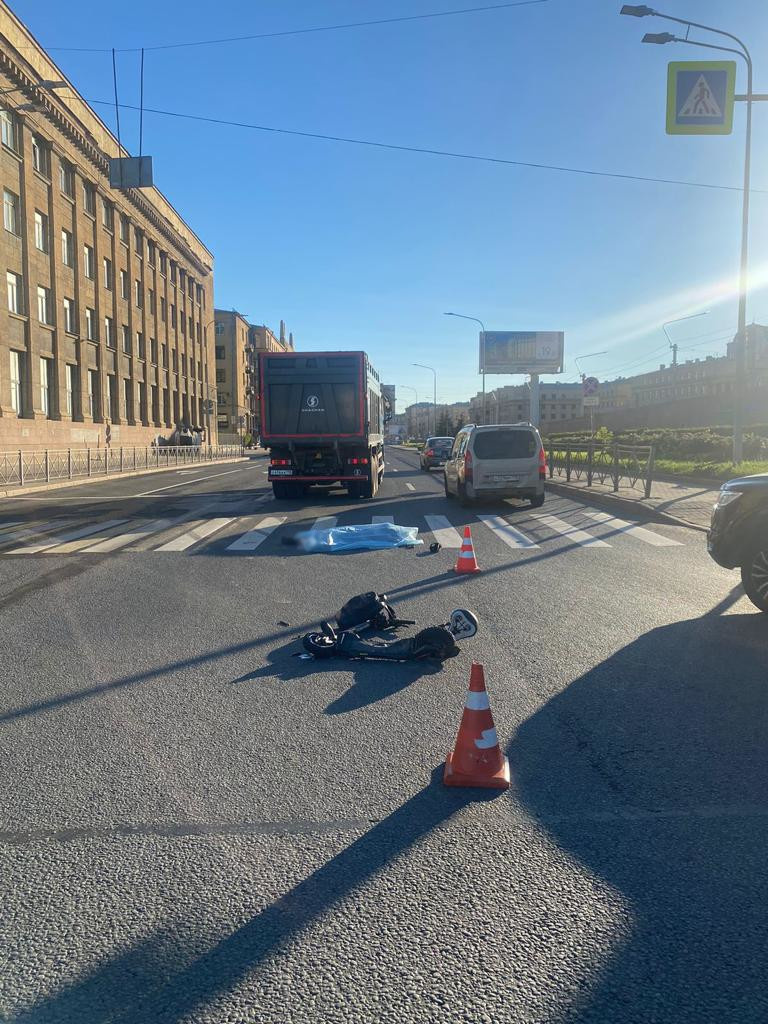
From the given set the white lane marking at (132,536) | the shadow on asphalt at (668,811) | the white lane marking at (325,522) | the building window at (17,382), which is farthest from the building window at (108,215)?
the shadow on asphalt at (668,811)

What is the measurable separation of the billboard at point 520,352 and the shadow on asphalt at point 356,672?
64902 millimetres

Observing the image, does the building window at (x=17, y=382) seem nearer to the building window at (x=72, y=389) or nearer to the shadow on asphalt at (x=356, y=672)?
the building window at (x=72, y=389)

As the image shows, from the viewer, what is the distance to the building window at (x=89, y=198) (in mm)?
42847

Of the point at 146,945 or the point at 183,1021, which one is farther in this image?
the point at 146,945

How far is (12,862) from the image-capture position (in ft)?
10.5

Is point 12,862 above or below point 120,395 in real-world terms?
below

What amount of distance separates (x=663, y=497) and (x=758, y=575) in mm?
11311

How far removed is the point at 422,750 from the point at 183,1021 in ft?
7.03

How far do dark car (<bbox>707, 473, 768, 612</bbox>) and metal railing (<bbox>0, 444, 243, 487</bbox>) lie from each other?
23.5 meters

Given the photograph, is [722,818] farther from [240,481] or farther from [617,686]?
[240,481]

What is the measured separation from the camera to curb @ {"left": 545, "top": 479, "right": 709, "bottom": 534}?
45.4 feet

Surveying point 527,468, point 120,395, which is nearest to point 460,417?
point 120,395

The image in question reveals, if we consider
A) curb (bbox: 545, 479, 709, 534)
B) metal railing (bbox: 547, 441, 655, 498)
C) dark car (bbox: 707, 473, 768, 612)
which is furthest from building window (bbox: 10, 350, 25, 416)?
dark car (bbox: 707, 473, 768, 612)

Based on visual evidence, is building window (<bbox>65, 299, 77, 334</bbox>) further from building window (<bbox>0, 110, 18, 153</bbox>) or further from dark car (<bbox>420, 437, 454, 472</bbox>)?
dark car (<bbox>420, 437, 454, 472</bbox>)
